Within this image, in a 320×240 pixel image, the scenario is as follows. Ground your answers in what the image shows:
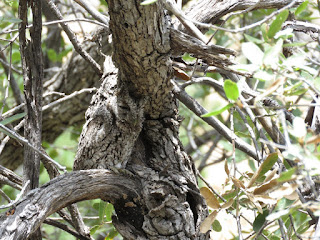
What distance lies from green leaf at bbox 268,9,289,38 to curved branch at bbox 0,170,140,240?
66cm

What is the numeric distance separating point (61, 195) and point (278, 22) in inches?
27.8

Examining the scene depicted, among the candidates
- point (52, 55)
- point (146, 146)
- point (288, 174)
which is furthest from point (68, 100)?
point (288, 174)

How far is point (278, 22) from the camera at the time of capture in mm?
937

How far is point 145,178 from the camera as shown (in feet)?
4.69

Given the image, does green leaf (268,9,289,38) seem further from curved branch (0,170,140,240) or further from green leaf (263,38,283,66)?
curved branch (0,170,140,240)

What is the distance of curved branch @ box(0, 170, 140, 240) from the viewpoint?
39.9 inches

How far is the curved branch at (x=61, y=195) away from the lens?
1.01 meters

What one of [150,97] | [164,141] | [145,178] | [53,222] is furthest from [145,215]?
[53,222]

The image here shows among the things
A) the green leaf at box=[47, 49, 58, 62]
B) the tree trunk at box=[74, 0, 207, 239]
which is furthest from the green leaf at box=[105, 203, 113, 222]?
the green leaf at box=[47, 49, 58, 62]

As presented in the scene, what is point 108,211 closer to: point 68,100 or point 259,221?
point 259,221

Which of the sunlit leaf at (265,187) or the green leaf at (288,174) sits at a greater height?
the sunlit leaf at (265,187)

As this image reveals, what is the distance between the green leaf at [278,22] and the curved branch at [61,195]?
0.66 m

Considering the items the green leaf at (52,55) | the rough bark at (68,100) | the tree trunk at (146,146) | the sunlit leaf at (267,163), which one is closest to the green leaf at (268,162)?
the sunlit leaf at (267,163)

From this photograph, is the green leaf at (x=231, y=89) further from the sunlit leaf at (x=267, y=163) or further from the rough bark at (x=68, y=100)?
the rough bark at (x=68, y=100)
